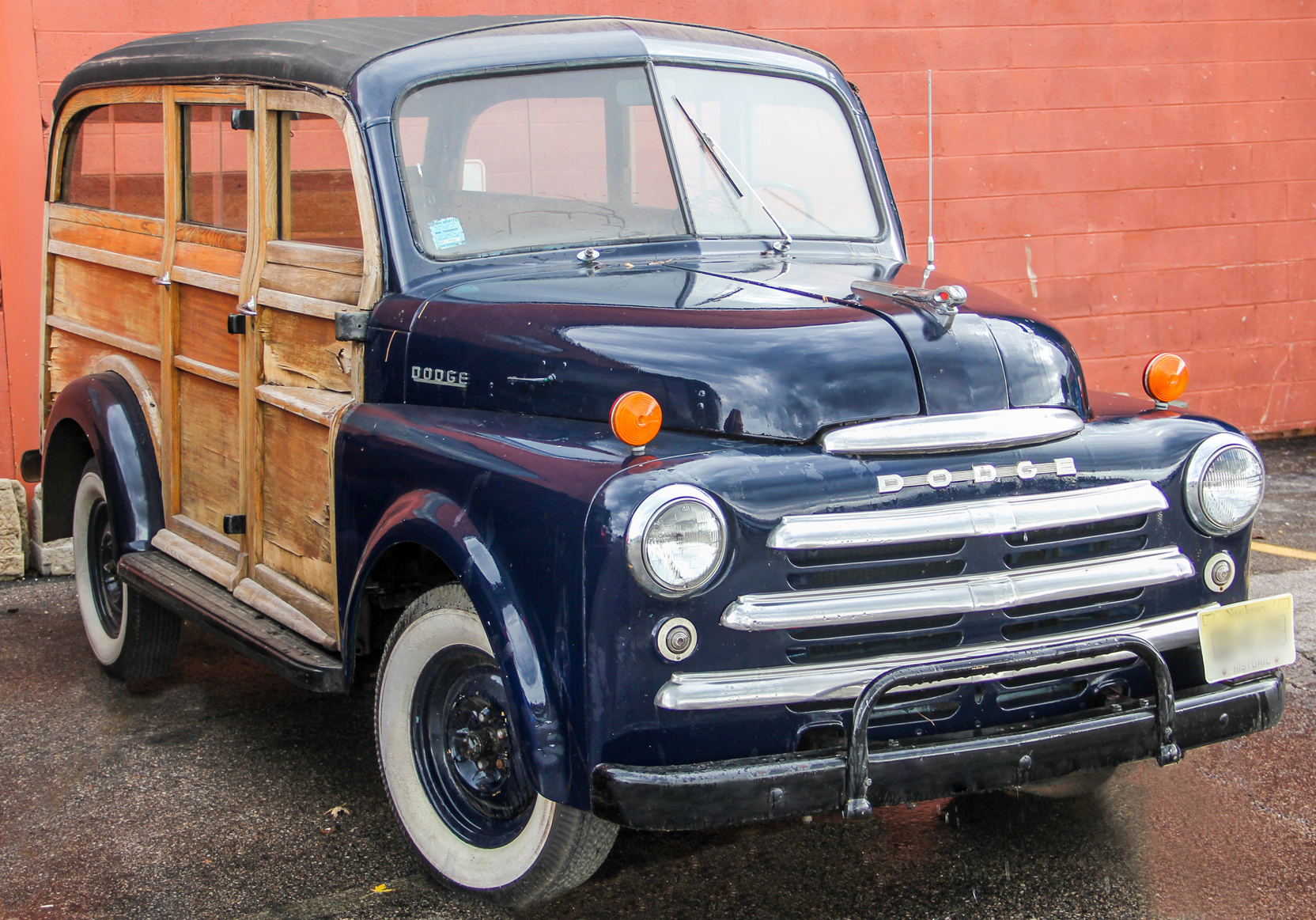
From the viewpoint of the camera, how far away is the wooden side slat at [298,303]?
3.38 m

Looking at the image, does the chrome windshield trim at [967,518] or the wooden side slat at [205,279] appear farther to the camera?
the wooden side slat at [205,279]

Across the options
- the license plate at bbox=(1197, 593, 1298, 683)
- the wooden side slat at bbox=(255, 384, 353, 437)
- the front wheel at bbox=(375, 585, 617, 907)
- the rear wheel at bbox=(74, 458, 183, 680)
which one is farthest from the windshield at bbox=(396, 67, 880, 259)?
the rear wheel at bbox=(74, 458, 183, 680)

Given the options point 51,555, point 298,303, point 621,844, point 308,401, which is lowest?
point 621,844

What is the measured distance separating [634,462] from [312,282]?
1.40m

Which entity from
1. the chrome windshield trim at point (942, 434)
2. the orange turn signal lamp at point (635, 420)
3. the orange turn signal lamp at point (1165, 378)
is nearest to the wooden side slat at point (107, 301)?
the orange turn signal lamp at point (635, 420)

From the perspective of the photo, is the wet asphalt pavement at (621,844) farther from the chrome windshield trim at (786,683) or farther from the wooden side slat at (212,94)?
the wooden side slat at (212,94)

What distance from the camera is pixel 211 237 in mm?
3975

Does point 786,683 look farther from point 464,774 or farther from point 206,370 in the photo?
point 206,370

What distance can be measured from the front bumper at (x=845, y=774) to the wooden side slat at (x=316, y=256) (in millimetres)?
1574

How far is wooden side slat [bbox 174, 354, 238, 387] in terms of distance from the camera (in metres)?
3.83

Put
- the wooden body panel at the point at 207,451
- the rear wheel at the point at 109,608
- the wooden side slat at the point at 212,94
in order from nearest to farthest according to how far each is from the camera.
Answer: the wooden side slat at the point at 212,94 → the wooden body panel at the point at 207,451 → the rear wheel at the point at 109,608

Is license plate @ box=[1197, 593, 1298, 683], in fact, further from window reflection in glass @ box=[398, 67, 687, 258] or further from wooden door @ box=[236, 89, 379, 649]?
wooden door @ box=[236, 89, 379, 649]

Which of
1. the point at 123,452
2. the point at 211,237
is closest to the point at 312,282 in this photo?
the point at 211,237

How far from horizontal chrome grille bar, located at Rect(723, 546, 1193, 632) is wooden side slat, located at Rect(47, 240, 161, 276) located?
266 cm
